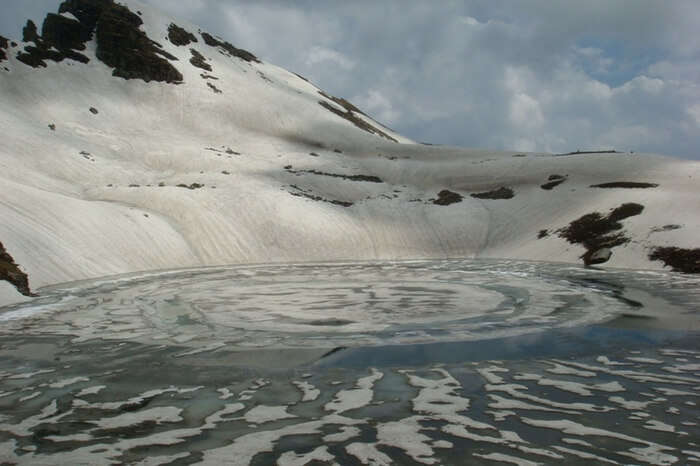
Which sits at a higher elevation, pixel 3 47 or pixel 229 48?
pixel 229 48

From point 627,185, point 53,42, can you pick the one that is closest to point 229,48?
point 53,42

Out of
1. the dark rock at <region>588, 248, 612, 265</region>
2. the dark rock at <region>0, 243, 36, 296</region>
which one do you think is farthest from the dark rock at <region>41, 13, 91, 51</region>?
the dark rock at <region>588, 248, 612, 265</region>

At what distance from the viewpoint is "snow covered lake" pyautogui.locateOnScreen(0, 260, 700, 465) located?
6258 mm

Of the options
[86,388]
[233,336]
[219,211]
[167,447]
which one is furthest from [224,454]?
[219,211]

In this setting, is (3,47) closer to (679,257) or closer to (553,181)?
(553,181)

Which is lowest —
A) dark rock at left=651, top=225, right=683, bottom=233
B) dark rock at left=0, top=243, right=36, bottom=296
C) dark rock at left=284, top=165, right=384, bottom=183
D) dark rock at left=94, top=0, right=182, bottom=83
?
dark rock at left=0, top=243, right=36, bottom=296

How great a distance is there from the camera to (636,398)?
314 inches

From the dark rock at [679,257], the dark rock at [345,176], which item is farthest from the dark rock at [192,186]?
the dark rock at [679,257]

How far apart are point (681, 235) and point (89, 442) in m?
38.6

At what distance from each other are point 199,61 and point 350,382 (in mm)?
103894

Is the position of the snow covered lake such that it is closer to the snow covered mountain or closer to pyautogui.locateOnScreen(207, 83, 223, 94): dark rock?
the snow covered mountain

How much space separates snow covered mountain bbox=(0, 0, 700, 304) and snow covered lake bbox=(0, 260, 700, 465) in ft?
30.1

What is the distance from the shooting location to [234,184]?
52.8 metres

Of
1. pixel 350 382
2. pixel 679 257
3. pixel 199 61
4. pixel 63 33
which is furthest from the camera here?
pixel 199 61
